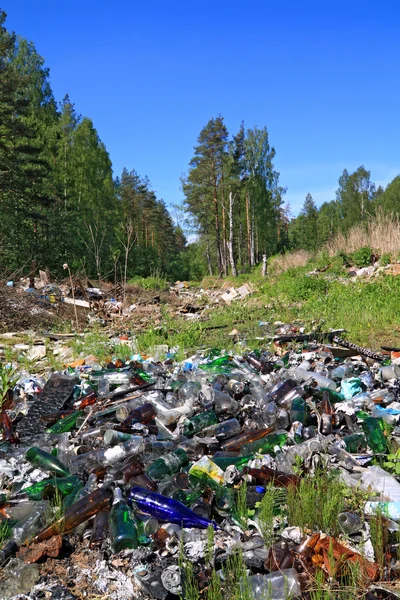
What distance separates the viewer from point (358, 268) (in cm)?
1418

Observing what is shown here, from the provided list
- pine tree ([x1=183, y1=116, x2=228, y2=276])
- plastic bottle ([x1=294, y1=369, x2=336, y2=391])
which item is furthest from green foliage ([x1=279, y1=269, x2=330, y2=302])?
pine tree ([x1=183, y1=116, x2=228, y2=276])

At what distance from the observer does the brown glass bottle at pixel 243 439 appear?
275cm

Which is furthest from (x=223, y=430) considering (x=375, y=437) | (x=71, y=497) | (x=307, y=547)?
(x=307, y=547)

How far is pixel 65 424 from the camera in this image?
325cm

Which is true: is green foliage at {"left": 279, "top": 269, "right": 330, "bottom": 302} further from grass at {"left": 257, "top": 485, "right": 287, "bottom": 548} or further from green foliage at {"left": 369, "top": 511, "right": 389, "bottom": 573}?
green foliage at {"left": 369, "top": 511, "right": 389, "bottom": 573}

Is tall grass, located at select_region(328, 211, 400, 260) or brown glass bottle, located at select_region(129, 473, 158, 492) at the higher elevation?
tall grass, located at select_region(328, 211, 400, 260)

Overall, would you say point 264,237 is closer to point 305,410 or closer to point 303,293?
point 303,293

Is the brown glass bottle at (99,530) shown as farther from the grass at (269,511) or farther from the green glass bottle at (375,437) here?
the green glass bottle at (375,437)

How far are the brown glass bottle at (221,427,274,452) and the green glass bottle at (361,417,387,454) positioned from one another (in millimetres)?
585

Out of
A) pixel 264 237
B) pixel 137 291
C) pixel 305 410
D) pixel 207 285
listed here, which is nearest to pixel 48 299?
pixel 137 291

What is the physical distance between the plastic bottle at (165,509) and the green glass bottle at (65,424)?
1.22 metres

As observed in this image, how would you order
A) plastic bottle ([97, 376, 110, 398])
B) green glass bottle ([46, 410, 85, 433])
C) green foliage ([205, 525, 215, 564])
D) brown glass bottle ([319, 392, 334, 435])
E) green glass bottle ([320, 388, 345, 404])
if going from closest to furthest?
green foliage ([205, 525, 215, 564]) → brown glass bottle ([319, 392, 334, 435]) → green glass bottle ([46, 410, 85, 433]) → green glass bottle ([320, 388, 345, 404]) → plastic bottle ([97, 376, 110, 398])

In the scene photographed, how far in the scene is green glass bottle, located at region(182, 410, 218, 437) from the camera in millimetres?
2953

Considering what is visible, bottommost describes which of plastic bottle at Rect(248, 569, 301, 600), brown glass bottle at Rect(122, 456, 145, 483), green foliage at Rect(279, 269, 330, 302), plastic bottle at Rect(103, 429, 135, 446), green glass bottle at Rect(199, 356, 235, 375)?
plastic bottle at Rect(248, 569, 301, 600)
